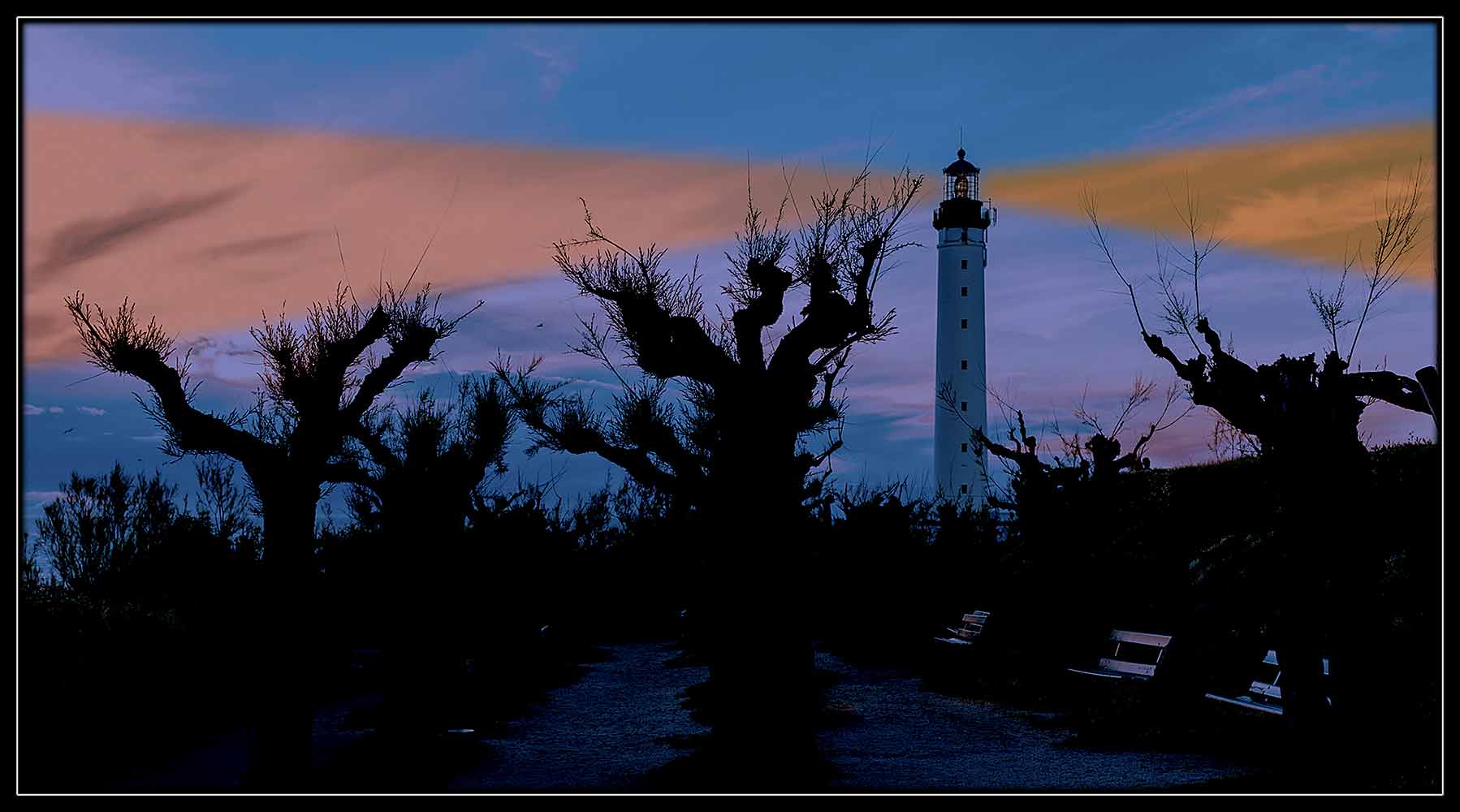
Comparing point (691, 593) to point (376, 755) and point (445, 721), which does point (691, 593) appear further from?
point (376, 755)

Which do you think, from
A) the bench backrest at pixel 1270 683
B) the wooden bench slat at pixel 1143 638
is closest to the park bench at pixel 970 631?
the wooden bench slat at pixel 1143 638

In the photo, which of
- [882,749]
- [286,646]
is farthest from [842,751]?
[286,646]

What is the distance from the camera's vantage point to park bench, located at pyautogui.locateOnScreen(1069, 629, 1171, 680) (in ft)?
42.7

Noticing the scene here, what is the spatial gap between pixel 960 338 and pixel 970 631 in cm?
3517

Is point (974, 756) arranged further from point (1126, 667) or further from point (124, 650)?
point (124, 650)

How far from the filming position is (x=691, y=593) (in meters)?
26.0

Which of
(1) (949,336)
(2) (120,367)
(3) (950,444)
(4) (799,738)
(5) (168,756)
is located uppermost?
(1) (949,336)

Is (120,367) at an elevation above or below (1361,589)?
above

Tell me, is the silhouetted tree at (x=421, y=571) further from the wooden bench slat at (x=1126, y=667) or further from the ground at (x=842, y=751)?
the wooden bench slat at (x=1126, y=667)

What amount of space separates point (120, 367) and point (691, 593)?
15.9m

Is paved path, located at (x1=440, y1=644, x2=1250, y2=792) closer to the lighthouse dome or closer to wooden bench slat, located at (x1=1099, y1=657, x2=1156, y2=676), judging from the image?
wooden bench slat, located at (x1=1099, y1=657, x2=1156, y2=676)

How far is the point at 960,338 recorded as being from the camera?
174 feet

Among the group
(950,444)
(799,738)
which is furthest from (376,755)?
(950,444)

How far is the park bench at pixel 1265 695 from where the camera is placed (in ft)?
33.8
